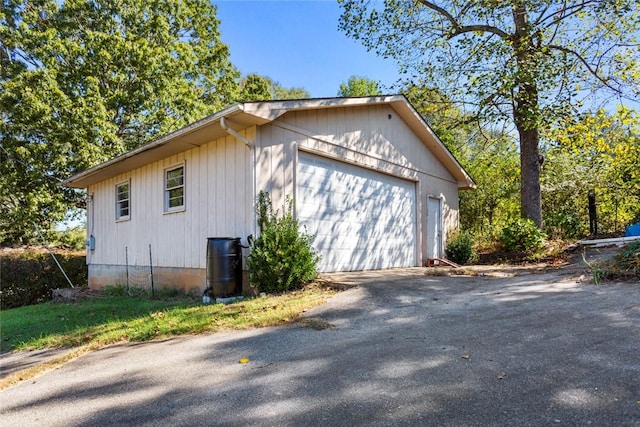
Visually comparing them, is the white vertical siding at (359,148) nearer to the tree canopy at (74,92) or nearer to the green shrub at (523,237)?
the green shrub at (523,237)

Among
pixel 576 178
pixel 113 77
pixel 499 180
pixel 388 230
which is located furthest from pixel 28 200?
pixel 576 178

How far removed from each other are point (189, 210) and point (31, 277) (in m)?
7.71

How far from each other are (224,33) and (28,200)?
13686 millimetres

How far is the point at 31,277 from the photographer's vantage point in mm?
12094

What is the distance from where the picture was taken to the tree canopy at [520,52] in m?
10.7

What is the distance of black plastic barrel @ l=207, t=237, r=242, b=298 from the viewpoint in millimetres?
6504

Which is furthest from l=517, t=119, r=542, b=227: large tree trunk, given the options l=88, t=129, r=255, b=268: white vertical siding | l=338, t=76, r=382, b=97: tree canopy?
l=338, t=76, r=382, b=97: tree canopy

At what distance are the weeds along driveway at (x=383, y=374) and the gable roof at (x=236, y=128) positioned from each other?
11.7 feet

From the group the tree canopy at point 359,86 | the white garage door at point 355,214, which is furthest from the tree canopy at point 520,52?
the tree canopy at point 359,86

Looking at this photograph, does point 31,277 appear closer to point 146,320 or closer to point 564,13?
point 146,320

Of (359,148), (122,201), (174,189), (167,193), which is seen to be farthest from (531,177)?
(122,201)

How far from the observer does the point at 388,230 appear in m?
10.0

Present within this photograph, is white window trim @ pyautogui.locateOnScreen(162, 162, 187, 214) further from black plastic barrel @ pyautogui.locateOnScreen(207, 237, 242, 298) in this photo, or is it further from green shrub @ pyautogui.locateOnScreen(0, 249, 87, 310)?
green shrub @ pyautogui.locateOnScreen(0, 249, 87, 310)

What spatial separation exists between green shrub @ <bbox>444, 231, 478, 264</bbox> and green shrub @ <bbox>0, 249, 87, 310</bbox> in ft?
40.7
